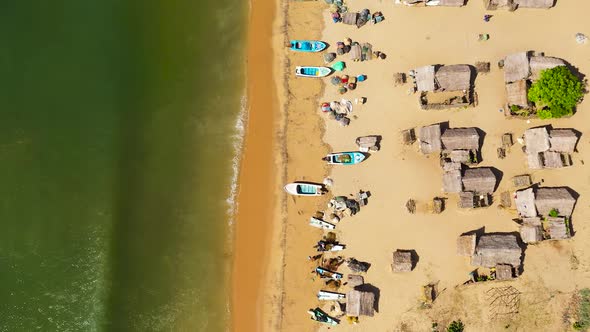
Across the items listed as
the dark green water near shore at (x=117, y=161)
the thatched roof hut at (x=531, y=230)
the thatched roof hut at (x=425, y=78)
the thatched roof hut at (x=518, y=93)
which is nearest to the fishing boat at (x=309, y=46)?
the dark green water near shore at (x=117, y=161)

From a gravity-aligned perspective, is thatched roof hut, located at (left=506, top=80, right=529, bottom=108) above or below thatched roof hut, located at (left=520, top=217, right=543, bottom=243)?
above

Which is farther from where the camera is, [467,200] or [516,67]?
[516,67]

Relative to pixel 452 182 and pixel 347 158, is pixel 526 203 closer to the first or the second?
pixel 452 182

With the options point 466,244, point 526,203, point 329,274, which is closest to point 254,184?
point 329,274

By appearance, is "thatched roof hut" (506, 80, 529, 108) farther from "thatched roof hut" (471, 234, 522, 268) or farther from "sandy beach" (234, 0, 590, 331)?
"thatched roof hut" (471, 234, 522, 268)

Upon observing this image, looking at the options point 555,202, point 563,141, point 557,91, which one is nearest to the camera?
point 557,91

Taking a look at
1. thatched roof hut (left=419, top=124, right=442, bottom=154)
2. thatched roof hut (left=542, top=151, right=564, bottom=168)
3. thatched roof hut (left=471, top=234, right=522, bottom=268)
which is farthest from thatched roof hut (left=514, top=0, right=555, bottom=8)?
thatched roof hut (left=471, top=234, right=522, bottom=268)

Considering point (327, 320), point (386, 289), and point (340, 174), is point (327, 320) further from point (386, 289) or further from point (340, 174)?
point (340, 174)

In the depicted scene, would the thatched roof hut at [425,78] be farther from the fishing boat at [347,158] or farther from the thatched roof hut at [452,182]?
the fishing boat at [347,158]
